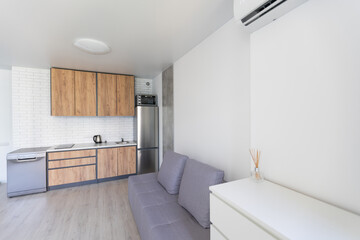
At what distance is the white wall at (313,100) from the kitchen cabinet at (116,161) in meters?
3.27

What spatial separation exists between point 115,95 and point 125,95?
238mm

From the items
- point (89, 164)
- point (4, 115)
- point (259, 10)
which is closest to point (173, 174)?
point (259, 10)

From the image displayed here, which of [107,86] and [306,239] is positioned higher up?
[107,86]

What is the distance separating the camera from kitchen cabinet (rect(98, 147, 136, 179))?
3.68 m

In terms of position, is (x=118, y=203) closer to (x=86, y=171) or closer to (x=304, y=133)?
(x=86, y=171)

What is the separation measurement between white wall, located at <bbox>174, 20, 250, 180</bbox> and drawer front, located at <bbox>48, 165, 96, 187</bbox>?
2253 mm

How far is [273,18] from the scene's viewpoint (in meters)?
1.27

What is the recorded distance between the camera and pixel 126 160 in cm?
392

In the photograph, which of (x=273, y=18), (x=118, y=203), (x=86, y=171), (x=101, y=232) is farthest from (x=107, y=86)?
(x=273, y=18)

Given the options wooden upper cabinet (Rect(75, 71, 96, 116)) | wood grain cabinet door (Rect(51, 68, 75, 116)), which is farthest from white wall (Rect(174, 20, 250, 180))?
wood grain cabinet door (Rect(51, 68, 75, 116))

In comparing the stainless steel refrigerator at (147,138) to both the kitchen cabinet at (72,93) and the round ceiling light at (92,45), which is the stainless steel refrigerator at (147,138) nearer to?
the kitchen cabinet at (72,93)

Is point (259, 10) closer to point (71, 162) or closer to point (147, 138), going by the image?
point (147, 138)

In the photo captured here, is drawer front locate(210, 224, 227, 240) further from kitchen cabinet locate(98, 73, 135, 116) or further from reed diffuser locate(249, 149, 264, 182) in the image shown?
kitchen cabinet locate(98, 73, 135, 116)

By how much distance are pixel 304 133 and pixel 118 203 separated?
2873 mm
